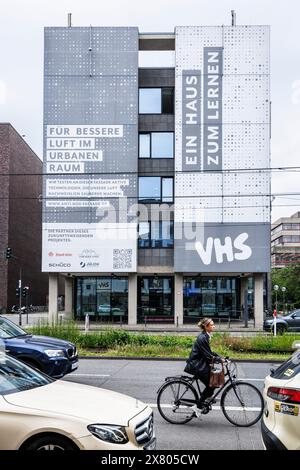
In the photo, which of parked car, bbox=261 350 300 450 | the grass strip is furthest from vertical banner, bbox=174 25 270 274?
parked car, bbox=261 350 300 450

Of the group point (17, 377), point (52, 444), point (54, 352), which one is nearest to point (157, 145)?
point (54, 352)

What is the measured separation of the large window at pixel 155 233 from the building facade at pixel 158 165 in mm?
68

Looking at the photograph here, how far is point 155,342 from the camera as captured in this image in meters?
19.5

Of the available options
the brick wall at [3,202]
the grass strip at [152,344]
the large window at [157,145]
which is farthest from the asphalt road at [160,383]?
the brick wall at [3,202]

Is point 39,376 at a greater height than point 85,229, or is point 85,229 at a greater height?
point 85,229

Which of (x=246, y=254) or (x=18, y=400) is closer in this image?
(x=18, y=400)

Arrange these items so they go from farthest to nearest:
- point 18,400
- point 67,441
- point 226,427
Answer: point 226,427, point 18,400, point 67,441

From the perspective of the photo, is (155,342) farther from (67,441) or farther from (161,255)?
(161,255)

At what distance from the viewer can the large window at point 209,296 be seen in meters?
42.8

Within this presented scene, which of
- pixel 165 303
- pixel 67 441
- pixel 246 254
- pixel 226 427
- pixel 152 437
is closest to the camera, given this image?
pixel 67 441

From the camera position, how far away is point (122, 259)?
37.5 meters

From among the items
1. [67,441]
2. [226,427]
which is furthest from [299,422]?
[226,427]

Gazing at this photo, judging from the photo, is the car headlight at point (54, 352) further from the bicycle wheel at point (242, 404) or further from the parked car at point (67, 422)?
the parked car at point (67, 422)

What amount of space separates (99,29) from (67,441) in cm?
3672
